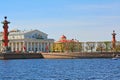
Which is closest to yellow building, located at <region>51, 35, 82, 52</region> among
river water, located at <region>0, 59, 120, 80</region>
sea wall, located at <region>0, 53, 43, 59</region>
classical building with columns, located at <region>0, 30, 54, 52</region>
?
classical building with columns, located at <region>0, 30, 54, 52</region>

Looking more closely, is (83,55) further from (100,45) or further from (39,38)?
(39,38)

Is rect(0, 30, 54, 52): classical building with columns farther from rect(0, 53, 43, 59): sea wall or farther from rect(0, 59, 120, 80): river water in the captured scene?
rect(0, 59, 120, 80): river water

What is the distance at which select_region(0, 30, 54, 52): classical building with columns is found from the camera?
186m

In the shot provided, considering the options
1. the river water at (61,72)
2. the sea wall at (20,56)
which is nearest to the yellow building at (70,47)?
the sea wall at (20,56)

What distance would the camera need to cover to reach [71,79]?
4528cm

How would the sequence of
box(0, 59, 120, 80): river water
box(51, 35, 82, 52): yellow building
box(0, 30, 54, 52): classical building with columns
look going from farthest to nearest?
box(0, 30, 54, 52): classical building with columns
box(51, 35, 82, 52): yellow building
box(0, 59, 120, 80): river water

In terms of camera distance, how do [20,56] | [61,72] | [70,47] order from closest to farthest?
[61,72]
[20,56]
[70,47]

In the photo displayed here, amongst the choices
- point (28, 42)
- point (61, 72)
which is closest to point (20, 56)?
point (28, 42)

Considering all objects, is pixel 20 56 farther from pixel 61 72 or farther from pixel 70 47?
pixel 61 72

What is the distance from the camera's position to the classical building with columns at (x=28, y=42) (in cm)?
18612

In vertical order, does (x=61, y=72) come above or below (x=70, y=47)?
below

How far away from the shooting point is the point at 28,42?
18725cm


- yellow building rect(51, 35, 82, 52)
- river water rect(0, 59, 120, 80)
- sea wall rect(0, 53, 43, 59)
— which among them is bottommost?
river water rect(0, 59, 120, 80)

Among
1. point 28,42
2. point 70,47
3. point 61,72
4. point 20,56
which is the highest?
point 28,42
